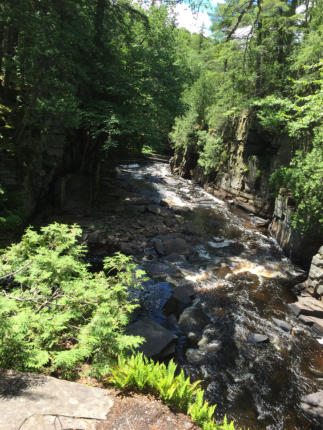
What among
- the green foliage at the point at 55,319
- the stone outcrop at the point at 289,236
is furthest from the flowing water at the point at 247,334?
the green foliage at the point at 55,319

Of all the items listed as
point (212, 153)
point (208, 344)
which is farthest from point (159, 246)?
point (212, 153)

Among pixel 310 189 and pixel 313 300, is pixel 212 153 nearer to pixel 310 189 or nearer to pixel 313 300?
pixel 310 189

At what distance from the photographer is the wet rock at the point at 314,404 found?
500 cm

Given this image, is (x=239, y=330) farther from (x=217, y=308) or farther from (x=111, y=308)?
(x=111, y=308)

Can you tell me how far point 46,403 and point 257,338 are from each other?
5852mm

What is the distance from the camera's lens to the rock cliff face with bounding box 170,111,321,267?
464 inches

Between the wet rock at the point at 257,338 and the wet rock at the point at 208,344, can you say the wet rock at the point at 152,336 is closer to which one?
the wet rock at the point at 208,344

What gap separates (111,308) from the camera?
4285mm

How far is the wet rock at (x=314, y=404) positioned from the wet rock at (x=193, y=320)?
2813 mm

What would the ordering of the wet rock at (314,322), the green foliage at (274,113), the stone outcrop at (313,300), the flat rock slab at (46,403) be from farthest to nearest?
1. the green foliage at (274,113)
2. the stone outcrop at (313,300)
3. the wet rock at (314,322)
4. the flat rock slab at (46,403)

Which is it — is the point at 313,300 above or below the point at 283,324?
above

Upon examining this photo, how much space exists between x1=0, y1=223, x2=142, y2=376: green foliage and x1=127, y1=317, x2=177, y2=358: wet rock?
6.47ft

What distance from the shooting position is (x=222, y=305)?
8328mm

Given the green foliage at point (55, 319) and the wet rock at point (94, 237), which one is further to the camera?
the wet rock at point (94, 237)
